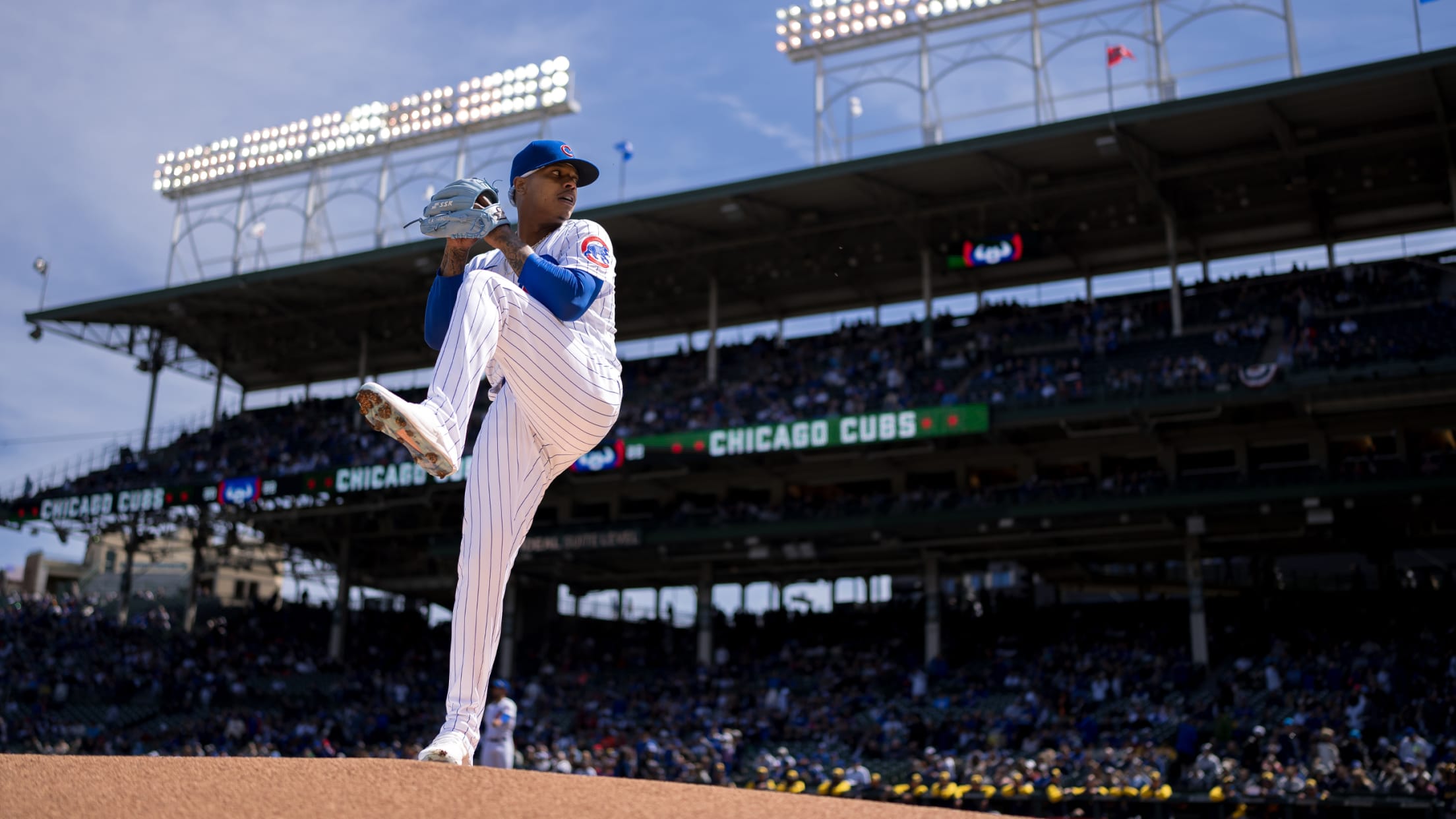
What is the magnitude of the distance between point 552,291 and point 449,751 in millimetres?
1703

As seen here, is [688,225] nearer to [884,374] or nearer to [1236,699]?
[884,374]

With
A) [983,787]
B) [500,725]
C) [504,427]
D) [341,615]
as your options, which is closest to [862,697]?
[983,787]

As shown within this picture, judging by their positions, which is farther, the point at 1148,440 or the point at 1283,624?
the point at 1148,440

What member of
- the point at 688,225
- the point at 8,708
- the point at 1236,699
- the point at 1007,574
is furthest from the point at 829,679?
the point at 8,708

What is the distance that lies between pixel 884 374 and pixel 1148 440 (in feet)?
19.7

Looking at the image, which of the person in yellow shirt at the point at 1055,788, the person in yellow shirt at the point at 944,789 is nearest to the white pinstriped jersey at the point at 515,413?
the person in yellow shirt at the point at 1055,788

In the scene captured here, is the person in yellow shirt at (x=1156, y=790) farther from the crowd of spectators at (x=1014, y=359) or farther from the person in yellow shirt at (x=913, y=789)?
the crowd of spectators at (x=1014, y=359)

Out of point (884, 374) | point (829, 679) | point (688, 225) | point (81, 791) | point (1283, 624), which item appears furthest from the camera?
point (688, 225)

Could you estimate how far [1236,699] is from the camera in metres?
21.1

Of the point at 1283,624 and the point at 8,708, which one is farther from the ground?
the point at 1283,624

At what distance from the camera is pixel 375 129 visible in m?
37.4

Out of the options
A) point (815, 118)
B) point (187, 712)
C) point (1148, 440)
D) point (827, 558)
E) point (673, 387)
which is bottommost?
point (187, 712)

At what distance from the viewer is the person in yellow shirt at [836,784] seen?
61.8 ft

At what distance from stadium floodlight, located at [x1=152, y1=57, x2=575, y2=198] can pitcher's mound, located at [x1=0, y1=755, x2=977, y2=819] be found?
32.5 meters
